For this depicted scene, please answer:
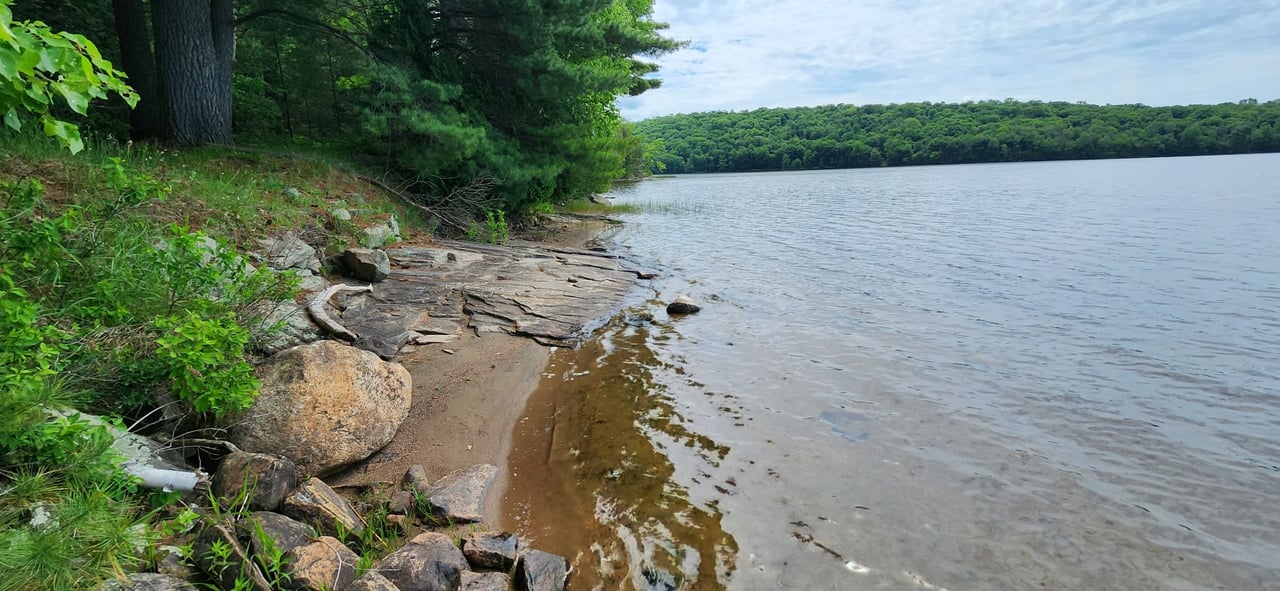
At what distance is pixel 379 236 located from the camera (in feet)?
33.6

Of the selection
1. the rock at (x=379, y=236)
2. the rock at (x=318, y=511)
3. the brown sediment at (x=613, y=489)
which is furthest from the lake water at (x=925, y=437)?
the rock at (x=379, y=236)

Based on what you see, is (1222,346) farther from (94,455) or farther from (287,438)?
(94,455)

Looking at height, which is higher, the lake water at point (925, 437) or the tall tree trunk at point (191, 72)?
the tall tree trunk at point (191, 72)

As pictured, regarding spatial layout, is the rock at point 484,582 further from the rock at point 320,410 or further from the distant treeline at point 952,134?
the distant treeline at point 952,134

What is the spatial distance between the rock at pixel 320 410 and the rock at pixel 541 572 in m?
1.94

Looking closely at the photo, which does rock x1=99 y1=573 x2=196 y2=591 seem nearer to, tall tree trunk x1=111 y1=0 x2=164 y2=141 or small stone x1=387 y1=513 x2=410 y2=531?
small stone x1=387 y1=513 x2=410 y2=531

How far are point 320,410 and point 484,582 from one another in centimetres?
215

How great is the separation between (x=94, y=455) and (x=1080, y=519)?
632 centimetres

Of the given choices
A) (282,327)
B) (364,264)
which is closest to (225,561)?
(282,327)

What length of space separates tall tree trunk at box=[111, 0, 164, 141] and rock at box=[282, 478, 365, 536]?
1009 cm

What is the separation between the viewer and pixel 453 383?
650 cm

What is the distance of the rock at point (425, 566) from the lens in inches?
131

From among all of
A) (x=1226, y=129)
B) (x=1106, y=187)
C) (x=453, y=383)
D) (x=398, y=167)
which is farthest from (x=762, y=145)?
(x=453, y=383)

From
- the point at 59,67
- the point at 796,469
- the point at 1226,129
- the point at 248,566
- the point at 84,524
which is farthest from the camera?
the point at 1226,129
